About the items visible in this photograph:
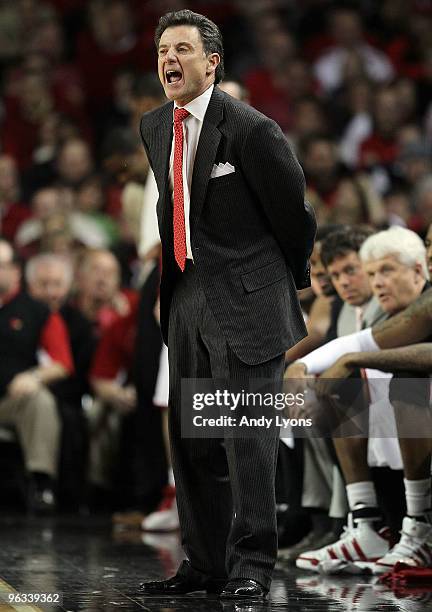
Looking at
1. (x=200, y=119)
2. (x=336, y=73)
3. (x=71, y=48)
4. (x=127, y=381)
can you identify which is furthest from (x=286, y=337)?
(x=71, y=48)

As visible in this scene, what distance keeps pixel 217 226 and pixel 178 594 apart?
122cm

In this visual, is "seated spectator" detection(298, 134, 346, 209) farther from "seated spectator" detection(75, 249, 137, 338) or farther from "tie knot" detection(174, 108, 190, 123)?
"tie knot" detection(174, 108, 190, 123)

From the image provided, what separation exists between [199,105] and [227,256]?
507 mm

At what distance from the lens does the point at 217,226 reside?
15.1 feet

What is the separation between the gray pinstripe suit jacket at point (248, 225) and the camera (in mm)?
4562

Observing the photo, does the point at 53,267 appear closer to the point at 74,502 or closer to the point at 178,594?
the point at 74,502

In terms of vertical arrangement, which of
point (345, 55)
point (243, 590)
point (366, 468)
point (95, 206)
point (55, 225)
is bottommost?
point (243, 590)

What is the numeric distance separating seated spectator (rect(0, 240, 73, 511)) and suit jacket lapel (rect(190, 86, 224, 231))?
395cm

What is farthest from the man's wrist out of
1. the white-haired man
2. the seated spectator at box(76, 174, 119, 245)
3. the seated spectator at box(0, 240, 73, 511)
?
the seated spectator at box(76, 174, 119, 245)

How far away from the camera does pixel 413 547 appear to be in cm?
527

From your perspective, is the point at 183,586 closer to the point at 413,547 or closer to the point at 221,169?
the point at 413,547

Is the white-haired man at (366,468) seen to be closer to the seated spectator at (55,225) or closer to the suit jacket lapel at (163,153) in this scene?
the suit jacket lapel at (163,153)

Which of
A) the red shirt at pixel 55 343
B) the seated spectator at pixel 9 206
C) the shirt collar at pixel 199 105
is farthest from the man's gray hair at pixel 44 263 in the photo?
the shirt collar at pixel 199 105

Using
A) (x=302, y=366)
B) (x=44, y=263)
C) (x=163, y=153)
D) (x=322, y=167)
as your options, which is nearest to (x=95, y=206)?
(x=322, y=167)
